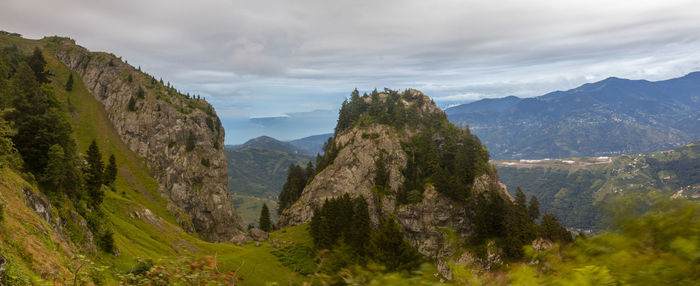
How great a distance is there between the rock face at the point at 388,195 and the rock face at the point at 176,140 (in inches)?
1169

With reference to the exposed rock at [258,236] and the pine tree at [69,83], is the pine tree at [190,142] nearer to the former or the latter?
the exposed rock at [258,236]

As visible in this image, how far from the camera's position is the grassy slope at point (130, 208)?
4937cm

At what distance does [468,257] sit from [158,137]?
120 m

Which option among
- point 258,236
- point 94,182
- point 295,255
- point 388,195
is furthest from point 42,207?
point 388,195

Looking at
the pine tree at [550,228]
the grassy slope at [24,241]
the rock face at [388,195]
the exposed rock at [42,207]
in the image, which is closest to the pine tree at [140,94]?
the rock face at [388,195]

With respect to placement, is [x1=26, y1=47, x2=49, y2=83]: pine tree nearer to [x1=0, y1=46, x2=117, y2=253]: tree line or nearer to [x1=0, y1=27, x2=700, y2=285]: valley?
[x1=0, y1=27, x2=700, y2=285]: valley

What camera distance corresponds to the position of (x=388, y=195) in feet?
325

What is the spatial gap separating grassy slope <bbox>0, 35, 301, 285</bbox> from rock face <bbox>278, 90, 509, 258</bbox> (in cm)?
2937

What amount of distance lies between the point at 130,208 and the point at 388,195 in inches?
2666

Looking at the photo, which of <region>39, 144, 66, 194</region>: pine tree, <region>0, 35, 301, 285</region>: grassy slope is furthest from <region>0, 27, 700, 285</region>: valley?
<region>0, 35, 301, 285</region>: grassy slope

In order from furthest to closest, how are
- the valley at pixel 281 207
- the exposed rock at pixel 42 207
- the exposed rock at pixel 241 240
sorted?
the exposed rock at pixel 241 240
the exposed rock at pixel 42 207
the valley at pixel 281 207

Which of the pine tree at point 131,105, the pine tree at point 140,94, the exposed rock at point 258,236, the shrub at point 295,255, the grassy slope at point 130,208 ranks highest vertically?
the pine tree at point 140,94

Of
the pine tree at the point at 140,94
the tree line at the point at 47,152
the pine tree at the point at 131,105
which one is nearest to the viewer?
the tree line at the point at 47,152

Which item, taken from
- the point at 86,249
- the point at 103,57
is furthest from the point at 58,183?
the point at 103,57
